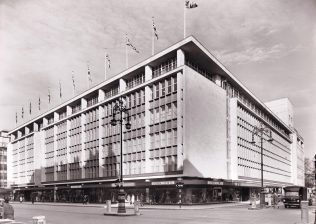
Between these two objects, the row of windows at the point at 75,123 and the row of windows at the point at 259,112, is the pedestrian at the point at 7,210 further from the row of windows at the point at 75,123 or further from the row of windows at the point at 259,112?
the row of windows at the point at 75,123

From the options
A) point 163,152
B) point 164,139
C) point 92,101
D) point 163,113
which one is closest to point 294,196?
point 163,152

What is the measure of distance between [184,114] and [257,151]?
107 feet

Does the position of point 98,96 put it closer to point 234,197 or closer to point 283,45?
point 234,197

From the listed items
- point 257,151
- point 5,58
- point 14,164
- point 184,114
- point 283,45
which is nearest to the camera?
point 5,58

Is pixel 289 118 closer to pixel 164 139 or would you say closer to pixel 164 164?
pixel 164 139

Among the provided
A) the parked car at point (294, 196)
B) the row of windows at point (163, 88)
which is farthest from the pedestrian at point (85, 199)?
the parked car at point (294, 196)

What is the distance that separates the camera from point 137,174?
5847 centimetres

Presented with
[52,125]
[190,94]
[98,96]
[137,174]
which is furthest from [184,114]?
[52,125]

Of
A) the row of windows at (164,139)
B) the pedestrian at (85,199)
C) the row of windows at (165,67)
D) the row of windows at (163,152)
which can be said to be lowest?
the pedestrian at (85,199)

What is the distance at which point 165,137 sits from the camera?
2136 inches

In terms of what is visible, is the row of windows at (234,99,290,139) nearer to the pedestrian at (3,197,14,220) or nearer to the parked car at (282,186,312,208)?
the parked car at (282,186,312,208)

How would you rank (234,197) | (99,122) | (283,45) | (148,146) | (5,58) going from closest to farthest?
(5,58) < (283,45) < (148,146) < (234,197) < (99,122)

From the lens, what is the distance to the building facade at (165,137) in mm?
52375

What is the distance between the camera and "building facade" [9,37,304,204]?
5238 cm
